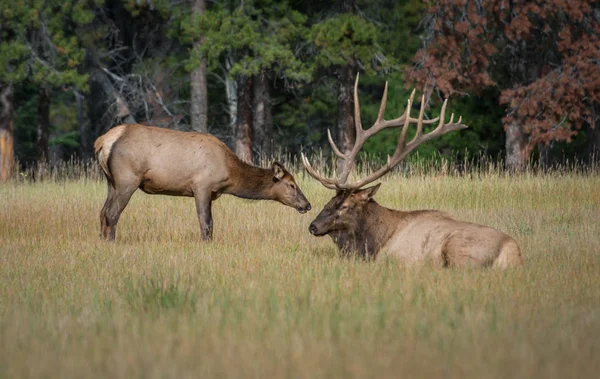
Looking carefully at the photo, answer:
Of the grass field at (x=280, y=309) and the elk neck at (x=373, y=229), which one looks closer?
the grass field at (x=280, y=309)

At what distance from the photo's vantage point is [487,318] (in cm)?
567

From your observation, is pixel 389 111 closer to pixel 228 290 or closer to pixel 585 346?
pixel 228 290

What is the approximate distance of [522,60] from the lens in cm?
2166

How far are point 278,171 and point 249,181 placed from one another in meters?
0.36

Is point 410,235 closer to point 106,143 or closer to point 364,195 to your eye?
Answer: point 364,195

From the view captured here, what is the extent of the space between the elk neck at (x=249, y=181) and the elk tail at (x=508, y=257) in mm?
4190

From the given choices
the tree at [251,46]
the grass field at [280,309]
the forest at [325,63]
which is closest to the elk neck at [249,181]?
the grass field at [280,309]

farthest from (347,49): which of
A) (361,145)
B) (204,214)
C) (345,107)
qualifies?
(361,145)

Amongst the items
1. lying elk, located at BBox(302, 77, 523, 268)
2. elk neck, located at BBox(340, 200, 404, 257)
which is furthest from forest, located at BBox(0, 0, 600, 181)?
elk neck, located at BBox(340, 200, 404, 257)

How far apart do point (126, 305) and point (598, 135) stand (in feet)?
58.0

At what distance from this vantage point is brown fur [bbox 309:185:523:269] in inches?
302

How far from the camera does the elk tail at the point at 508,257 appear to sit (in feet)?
25.0

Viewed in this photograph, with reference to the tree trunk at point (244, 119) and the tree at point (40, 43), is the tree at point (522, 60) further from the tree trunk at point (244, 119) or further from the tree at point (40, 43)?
the tree at point (40, 43)

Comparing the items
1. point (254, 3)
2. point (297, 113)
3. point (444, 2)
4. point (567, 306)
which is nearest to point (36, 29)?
point (254, 3)
